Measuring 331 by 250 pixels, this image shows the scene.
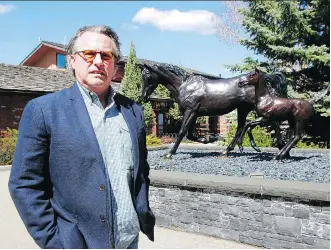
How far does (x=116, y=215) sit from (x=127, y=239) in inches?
6.8

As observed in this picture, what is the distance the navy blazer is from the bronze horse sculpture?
269 inches

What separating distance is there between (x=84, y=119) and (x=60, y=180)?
33cm

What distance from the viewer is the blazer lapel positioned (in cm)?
200

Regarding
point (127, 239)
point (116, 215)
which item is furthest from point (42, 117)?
point (127, 239)

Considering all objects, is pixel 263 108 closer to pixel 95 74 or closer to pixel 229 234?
pixel 229 234

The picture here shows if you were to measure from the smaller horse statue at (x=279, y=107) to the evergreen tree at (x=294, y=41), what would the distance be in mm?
7840

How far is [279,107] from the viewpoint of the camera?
813 centimetres

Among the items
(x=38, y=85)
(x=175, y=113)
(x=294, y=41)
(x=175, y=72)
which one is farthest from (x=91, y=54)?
(x=175, y=113)

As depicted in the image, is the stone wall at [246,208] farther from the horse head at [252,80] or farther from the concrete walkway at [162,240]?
the horse head at [252,80]

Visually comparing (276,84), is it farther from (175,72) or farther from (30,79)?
(30,79)

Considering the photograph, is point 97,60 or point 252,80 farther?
point 252,80

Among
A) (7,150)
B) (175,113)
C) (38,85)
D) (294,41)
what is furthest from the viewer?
(175,113)

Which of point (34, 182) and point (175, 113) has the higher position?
point (34, 182)

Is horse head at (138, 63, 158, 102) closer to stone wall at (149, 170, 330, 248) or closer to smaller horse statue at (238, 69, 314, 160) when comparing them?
smaller horse statue at (238, 69, 314, 160)
